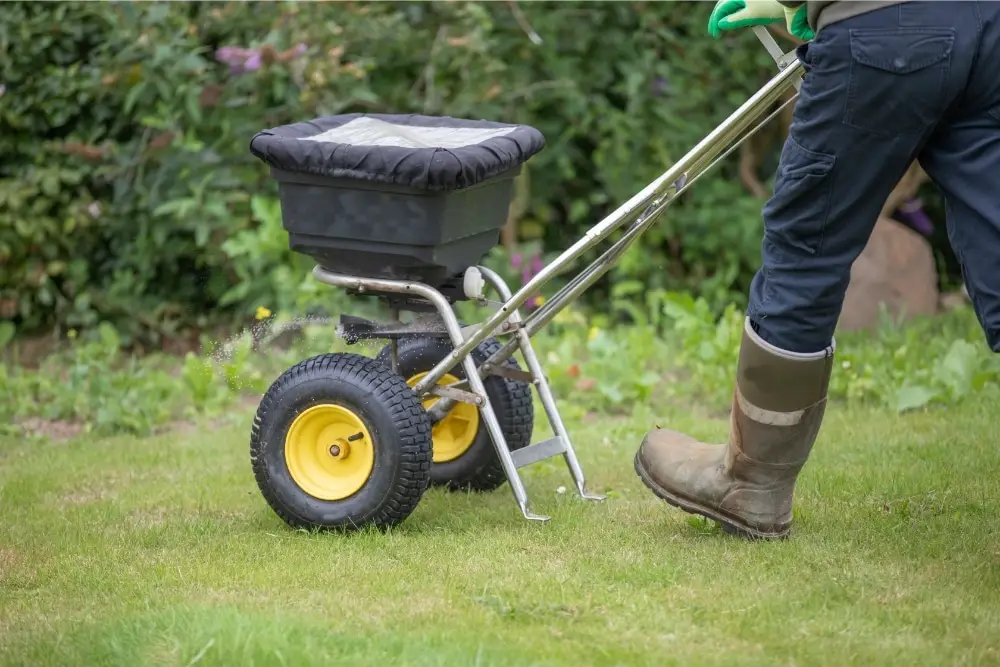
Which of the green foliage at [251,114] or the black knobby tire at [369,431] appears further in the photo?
the green foliage at [251,114]

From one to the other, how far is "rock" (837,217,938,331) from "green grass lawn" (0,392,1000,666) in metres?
1.83

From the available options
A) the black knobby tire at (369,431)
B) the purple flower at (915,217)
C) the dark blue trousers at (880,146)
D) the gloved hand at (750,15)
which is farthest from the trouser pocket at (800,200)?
the purple flower at (915,217)

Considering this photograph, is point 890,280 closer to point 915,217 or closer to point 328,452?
point 915,217

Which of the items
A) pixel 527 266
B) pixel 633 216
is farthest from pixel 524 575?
pixel 527 266

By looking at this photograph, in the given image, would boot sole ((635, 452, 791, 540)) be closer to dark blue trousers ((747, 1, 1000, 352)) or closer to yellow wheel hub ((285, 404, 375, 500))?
dark blue trousers ((747, 1, 1000, 352))

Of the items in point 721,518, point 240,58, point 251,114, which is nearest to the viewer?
point 721,518

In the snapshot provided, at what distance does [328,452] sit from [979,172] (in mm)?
1613

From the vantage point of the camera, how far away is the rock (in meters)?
5.76

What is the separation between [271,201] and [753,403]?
3.23 meters

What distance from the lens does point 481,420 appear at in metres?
3.56

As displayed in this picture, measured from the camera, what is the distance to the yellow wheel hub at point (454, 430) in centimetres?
359

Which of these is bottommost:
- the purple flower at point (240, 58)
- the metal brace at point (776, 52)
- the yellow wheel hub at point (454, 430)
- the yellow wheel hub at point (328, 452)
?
the yellow wheel hub at point (454, 430)

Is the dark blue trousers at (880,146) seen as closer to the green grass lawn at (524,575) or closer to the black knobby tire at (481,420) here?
the green grass lawn at (524,575)

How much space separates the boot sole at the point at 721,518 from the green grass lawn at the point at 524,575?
0.03 m
